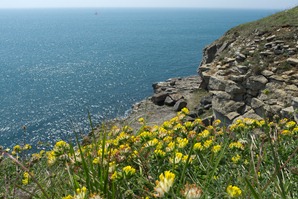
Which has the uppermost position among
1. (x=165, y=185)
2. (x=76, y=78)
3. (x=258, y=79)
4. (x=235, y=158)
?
(x=165, y=185)

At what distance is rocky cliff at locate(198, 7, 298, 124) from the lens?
14164mm

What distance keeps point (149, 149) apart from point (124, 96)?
131 ft

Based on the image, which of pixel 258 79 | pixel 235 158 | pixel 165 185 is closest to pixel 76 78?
pixel 258 79

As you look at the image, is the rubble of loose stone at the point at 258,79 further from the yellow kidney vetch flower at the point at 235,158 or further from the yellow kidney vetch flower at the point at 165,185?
the yellow kidney vetch flower at the point at 165,185

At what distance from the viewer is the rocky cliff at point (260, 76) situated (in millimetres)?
14164

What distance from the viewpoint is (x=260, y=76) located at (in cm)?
1593

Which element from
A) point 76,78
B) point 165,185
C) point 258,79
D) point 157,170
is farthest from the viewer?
point 76,78

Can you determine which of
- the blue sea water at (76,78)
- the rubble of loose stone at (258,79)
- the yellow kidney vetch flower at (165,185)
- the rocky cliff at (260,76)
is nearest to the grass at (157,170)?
the yellow kidney vetch flower at (165,185)

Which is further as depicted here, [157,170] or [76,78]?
[76,78]

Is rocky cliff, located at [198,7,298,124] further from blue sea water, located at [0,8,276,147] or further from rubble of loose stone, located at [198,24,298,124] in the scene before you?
blue sea water, located at [0,8,276,147]

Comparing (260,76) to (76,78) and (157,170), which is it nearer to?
(157,170)

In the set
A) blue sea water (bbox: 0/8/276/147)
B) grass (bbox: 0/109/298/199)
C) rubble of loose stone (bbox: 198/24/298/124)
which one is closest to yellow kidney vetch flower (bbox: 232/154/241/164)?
grass (bbox: 0/109/298/199)

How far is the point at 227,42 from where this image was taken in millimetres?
25031

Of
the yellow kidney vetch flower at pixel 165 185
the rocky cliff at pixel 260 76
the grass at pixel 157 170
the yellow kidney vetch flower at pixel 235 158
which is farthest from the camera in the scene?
the rocky cliff at pixel 260 76
